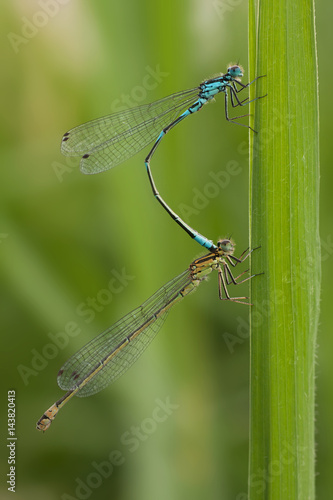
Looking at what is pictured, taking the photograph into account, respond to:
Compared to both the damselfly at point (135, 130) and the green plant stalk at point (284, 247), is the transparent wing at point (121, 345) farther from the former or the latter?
the green plant stalk at point (284, 247)

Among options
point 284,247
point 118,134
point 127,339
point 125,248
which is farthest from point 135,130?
point 284,247

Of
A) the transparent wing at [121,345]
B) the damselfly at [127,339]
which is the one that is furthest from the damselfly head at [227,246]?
the transparent wing at [121,345]

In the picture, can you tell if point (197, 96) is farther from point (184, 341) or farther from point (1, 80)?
point (1, 80)

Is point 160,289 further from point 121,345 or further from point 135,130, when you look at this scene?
point 135,130

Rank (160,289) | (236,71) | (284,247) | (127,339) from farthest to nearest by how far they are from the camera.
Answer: (127,339) < (160,289) < (236,71) < (284,247)

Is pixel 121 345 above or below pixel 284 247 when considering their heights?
above

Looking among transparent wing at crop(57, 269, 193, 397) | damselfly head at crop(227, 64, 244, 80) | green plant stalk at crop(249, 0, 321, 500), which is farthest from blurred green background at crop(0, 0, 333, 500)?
green plant stalk at crop(249, 0, 321, 500)
